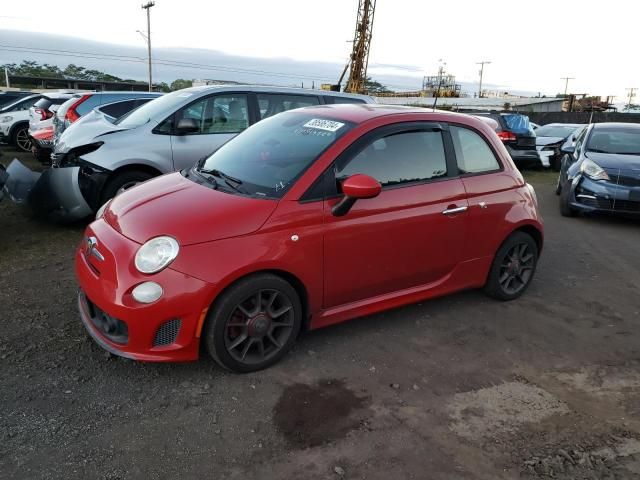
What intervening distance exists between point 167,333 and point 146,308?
207 millimetres

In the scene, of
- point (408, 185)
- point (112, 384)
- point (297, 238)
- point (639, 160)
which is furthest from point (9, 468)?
point (639, 160)

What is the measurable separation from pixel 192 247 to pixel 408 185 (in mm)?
1697

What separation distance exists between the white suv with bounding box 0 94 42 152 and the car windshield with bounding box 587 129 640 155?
43.8 feet

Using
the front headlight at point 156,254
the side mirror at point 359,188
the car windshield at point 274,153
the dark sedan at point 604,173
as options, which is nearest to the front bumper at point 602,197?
the dark sedan at point 604,173

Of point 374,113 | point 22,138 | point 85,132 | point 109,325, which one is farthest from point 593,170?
point 22,138

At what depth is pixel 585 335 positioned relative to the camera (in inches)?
166

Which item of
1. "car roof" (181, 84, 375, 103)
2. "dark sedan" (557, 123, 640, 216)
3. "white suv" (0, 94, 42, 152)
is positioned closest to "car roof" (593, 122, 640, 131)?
"dark sedan" (557, 123, 640, 216)

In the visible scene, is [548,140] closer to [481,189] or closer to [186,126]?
[186,126]

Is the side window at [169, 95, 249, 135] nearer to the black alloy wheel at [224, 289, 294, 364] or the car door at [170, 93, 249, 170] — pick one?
the car door at [170, 93, 249, 170]

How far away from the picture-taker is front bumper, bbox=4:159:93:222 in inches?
242

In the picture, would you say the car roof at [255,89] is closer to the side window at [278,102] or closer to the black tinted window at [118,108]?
the side window at [278,102]

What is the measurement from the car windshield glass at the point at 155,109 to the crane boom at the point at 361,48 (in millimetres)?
40949

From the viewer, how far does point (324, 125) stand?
3.92 m

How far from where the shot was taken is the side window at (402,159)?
12.2ft
